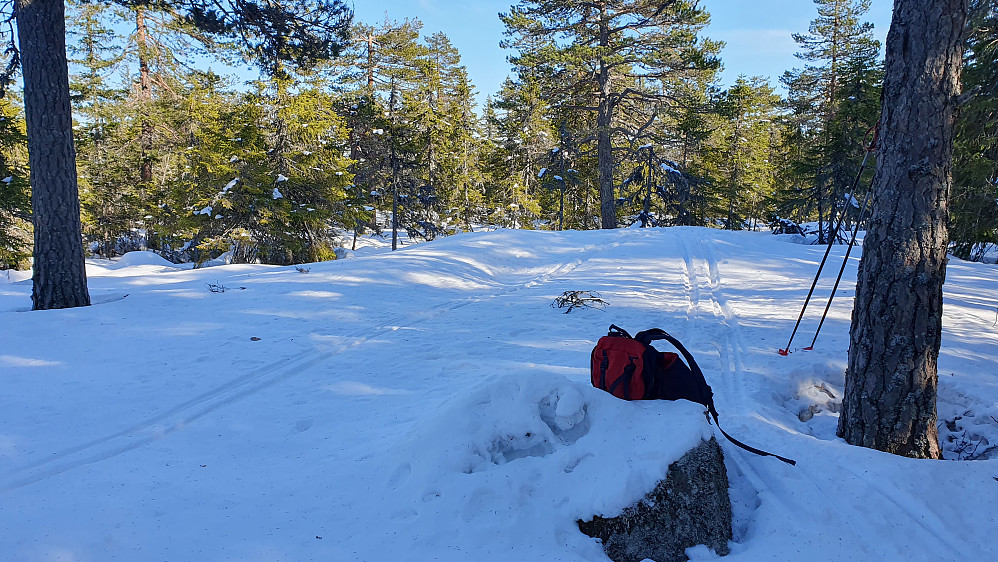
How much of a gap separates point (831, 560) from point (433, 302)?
675 cm

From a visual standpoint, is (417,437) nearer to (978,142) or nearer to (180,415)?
(180,415)

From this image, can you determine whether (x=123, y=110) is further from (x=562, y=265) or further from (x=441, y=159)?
(x=562, y=265)

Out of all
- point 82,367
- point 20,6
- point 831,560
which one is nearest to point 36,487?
point 82,367

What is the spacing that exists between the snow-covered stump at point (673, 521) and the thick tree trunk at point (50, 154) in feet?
26.9

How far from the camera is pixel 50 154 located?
22.1 ft

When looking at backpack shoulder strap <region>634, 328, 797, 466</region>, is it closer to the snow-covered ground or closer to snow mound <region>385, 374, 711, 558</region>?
the snow-covered ground

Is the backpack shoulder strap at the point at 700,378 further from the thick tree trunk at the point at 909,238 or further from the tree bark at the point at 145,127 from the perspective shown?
the tree bark at the point at 145,127

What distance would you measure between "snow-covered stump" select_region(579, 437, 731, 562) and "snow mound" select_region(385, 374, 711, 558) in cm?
6

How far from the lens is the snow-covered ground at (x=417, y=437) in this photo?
260 centimetres

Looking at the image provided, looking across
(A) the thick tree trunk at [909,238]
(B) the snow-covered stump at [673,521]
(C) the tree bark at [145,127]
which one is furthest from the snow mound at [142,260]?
(A) the thick tree trunk at [909,238]

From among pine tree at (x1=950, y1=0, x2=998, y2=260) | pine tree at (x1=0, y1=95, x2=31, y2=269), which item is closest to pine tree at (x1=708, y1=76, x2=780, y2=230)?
pine tree at (x1=950, y1=0, x2=998, y2=260)

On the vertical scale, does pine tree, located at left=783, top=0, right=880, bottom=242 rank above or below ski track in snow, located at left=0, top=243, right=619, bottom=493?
above

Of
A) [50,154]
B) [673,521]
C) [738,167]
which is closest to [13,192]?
[50,154]

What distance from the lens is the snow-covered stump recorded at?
2.55 metres
